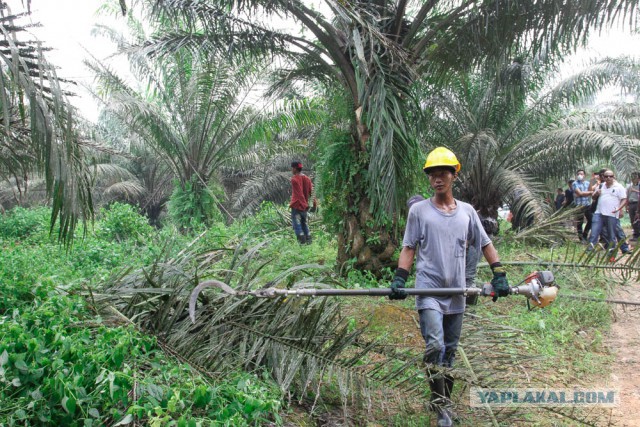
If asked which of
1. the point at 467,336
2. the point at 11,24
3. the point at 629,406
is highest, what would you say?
the point at 11,24

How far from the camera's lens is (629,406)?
4562mm

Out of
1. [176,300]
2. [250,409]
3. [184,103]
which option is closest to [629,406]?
[250,409]

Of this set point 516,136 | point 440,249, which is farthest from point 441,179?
point 516,136

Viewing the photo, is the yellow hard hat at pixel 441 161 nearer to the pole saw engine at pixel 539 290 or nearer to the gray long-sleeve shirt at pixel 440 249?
the gray long-sleeve shirt at pixel 440 249

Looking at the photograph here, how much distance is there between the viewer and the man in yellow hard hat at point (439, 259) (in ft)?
12.4

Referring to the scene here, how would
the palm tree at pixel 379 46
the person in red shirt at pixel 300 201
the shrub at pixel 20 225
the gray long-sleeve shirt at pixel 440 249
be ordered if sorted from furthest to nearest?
1. the shrub at pixel 20 225
2. the person in red shirt at pixel 300 201
3. the palm tree at pixel 379 46
4. the gray long-sleeve shirt at pixel 440 249

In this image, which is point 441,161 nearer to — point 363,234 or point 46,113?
point 46,113

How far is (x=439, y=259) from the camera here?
3832mm

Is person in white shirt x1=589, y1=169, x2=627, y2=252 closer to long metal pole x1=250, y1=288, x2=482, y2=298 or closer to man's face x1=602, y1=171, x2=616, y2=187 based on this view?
man's face x1=602, y1=171, x2=616, y2=187

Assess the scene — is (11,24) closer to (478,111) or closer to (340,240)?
(340,240)

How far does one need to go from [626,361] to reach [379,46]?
4.18 m

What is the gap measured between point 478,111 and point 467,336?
333 inches

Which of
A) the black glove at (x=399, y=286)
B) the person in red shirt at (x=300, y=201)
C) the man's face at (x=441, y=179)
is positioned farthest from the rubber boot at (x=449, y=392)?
the person in red shirt at (x=300, y=201)

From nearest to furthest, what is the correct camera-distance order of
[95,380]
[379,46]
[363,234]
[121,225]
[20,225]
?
[95,380], [379,46], [363,234], [121,225], [20,225]
